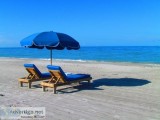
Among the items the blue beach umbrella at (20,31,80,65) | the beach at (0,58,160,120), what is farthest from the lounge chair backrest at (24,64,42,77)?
the blue beach umbrella at (20,31,80,65)

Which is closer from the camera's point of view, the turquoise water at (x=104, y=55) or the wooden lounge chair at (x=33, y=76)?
the wooden lounge chair at (x=33, y=76)

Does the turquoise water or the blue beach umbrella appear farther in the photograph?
the turquoise water

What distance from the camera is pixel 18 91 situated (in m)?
9.43

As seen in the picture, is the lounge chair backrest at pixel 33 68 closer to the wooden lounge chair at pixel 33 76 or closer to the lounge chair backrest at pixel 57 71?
the wooden lounge chair at pixel 33 76

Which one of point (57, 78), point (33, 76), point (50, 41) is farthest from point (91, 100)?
point (33, 76)

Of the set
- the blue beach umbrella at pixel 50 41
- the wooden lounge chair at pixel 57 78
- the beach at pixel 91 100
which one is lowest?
the beach at pixel 91 100

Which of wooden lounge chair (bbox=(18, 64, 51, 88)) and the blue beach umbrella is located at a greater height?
the blue beach umbrella

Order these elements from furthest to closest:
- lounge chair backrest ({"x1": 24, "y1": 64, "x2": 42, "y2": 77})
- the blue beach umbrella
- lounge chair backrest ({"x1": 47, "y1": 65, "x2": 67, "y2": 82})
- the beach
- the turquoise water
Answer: the turquoise water < lounge chair backrest ({"x1": 24, "y1": 64, "x2": 42, "y2": 77}) < the blue beach umbrella < lounge chair backrest ({"x1": 47, "y1": 65, "x2": 67, "y2": 82}) < the beach

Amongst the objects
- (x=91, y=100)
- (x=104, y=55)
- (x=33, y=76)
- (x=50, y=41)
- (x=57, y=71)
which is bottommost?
(x=91, y=100)

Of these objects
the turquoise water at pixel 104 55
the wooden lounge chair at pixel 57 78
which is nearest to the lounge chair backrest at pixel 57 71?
the wooden lounge chair at pixel 57 78

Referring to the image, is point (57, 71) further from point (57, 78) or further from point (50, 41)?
point (50, 41)

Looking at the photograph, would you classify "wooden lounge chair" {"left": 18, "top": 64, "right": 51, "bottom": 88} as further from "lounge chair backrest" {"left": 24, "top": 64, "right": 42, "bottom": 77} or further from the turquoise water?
the turquoise water

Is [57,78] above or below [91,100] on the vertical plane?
above

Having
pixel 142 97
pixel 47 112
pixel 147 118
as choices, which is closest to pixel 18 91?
pixel 47 112
